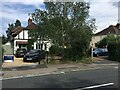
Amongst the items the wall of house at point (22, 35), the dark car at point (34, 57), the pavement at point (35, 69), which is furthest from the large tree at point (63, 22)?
the wall of house at point (22, 35)

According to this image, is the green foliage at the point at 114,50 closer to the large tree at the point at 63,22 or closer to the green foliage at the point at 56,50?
the large tree at the point at 63,22

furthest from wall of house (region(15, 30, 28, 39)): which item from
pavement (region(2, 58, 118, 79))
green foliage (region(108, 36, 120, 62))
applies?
pavement (region(2, 58, 118, 79))

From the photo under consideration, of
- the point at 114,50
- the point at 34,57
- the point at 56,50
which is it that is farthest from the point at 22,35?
the point at 56,50

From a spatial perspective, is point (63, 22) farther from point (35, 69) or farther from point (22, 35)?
point (22, 35)

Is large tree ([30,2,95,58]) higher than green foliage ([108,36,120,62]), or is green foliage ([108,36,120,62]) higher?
large tree ([30,2,95,58])

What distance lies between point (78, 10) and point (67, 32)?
2674 mm

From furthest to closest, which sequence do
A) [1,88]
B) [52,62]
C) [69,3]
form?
[69,3] < [52,62] < [1,88]

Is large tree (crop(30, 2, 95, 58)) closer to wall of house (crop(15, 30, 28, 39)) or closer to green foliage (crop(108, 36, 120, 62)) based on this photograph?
green foliage (crop(108, 36, 120, 62))

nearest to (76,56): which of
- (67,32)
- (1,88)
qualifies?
(67,32)

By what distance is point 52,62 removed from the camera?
2606cm

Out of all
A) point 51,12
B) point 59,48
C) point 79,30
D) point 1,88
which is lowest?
point 1,88

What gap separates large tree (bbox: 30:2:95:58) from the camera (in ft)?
89.1

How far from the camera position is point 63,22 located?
89.7ft

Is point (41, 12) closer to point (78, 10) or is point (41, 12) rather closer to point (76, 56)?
point (78, 10)
